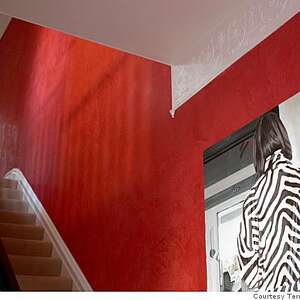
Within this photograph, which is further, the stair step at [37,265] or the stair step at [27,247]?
the stair step at [27,247]

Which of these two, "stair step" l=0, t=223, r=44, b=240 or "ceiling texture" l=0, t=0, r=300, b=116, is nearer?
"ceiling texture" l=0, t=0, r=300, b=116

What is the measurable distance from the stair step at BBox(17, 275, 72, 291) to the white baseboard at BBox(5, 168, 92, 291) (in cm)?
6

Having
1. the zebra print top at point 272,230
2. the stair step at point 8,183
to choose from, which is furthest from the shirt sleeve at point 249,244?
the stair step at point 8,183

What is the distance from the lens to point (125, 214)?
2.97 m

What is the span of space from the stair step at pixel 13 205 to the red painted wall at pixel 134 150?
0.88 ft

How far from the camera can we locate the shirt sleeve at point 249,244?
1.88 meters

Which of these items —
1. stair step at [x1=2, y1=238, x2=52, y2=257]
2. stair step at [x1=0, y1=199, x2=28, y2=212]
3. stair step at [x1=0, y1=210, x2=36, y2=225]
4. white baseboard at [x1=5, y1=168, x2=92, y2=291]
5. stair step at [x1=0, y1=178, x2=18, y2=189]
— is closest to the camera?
white baseboard at [x1=5, y1=168, x2=92, y2=291]

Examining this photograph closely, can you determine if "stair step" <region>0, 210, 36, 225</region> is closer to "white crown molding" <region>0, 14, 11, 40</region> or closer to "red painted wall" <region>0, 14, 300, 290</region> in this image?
"red painted wall" <region>0, 14, 300, 290</region>

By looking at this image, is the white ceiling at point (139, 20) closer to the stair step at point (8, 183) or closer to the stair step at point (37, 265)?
the stair step at point (37, 265)

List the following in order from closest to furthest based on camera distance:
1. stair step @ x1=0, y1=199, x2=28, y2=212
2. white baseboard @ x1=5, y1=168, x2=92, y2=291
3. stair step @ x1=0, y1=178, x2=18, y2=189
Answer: white baseboard @ x1=5, y1=168, x2=92, y2=291 → stair step @ x1=0, y1=199, x2=28, y2=212 → stair step @ x1=0, y1=178, x2=18, y2=189

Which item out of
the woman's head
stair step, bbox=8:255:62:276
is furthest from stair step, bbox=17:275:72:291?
the woman's head

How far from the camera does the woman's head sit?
1844 mm

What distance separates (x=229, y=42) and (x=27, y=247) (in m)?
2.61

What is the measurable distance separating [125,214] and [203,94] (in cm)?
→ 94
